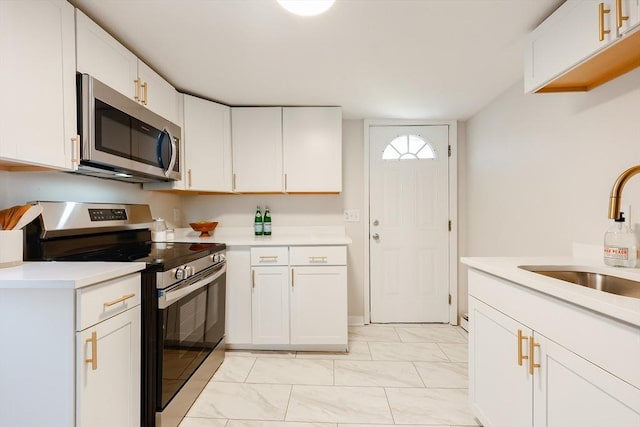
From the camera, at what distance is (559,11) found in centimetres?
136

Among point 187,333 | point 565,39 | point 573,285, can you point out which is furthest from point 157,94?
point 573,285

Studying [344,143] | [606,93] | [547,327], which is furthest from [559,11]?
[344,143]

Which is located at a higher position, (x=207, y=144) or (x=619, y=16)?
(x=619, y=16)

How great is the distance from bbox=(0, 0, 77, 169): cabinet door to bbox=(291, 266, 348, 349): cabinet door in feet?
5.51

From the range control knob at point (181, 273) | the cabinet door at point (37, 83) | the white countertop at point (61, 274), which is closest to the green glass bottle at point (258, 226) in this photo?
the range control knob at point (181, 273)

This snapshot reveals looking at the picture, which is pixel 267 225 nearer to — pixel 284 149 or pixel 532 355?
pixel 284 149

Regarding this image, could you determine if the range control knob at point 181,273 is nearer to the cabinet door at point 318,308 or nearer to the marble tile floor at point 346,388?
the marble tile floor at point 346,388

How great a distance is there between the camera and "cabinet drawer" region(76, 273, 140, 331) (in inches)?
41.4

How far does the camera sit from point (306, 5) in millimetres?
1229

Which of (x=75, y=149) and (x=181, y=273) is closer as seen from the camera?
(x=75, y=149)

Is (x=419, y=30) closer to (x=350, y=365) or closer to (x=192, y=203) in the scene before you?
(x=350, y=365)

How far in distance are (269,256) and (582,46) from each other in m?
2.17

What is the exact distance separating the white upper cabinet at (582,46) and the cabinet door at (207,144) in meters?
2.23

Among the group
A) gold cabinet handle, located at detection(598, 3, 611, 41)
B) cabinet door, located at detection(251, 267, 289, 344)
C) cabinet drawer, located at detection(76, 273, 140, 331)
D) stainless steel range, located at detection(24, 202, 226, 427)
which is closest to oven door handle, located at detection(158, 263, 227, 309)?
stainless steel range, located at detection(24, 202, 226, 427)
